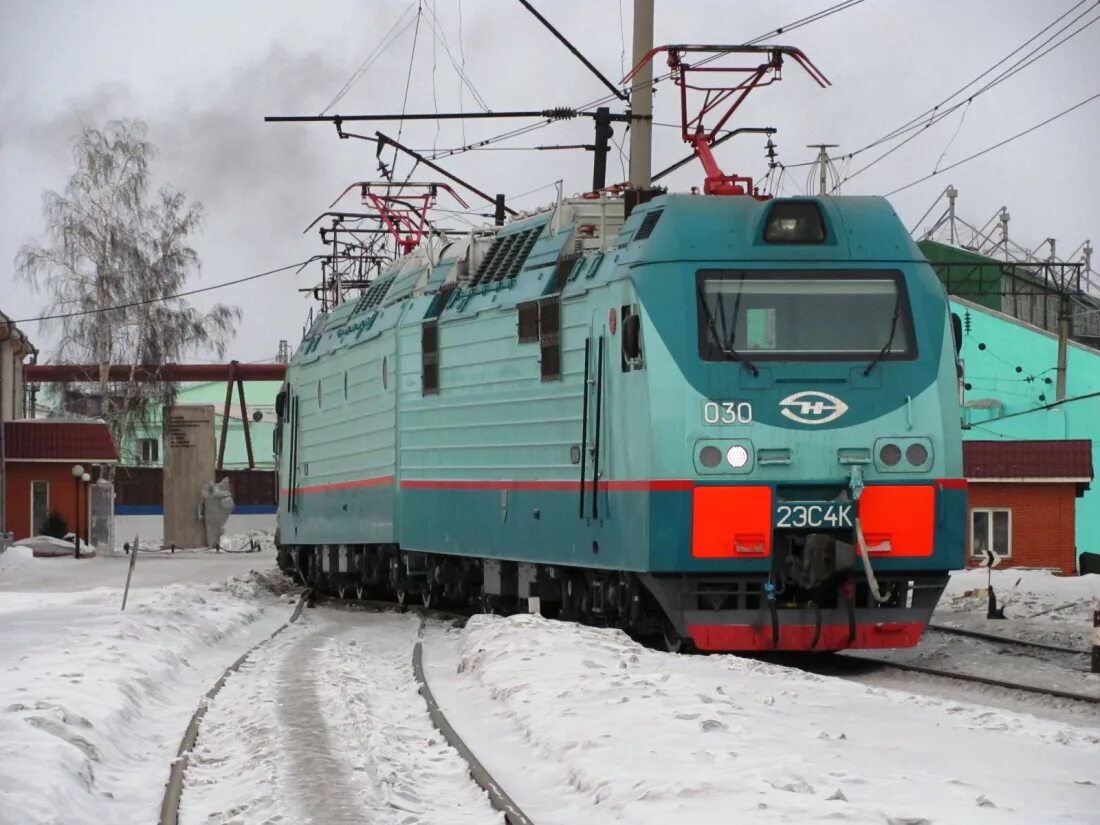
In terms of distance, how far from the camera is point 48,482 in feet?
155

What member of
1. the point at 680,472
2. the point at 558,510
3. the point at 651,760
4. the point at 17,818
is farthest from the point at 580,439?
the point at 17,818

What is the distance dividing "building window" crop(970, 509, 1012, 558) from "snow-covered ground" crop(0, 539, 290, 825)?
62.2 feet

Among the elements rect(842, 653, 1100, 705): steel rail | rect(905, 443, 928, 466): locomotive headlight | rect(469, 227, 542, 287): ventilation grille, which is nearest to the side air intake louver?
rect(905, 443, 928, 466): locomotive headlight

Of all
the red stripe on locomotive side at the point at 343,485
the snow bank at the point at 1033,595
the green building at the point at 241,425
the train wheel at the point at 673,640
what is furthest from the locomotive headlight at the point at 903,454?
the green building at the point at 241,425

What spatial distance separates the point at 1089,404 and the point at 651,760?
142 feet

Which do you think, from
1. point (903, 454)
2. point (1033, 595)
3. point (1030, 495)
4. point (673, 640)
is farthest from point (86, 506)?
point (903, 454)

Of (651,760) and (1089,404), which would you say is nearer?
(651,760)

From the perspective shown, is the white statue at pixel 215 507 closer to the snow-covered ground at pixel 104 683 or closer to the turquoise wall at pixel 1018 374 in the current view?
the turquoise wall at pixel 1018 374

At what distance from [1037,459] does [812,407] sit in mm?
27263

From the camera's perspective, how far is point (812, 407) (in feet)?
47.0

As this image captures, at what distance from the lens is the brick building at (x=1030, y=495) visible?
40.2 metres

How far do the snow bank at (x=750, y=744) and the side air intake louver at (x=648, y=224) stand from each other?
10.7 feet

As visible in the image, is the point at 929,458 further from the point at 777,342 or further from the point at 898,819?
the point at 898,819

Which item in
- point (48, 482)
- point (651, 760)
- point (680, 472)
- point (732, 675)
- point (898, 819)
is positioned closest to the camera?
point (898, 819)
